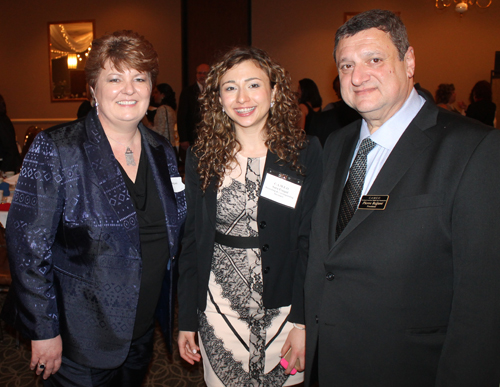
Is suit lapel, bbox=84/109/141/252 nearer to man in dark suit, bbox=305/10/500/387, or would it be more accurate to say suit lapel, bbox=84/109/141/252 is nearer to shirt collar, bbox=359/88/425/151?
man in dark suit, bbox=305/10/500/387

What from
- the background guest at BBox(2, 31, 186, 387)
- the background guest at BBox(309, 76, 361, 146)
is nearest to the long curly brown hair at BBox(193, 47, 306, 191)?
the background guest at BBox(2, 31, 186, 387)

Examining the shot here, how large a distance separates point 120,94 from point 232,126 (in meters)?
0.54

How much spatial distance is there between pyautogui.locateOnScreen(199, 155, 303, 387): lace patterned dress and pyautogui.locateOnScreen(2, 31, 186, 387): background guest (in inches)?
10.2

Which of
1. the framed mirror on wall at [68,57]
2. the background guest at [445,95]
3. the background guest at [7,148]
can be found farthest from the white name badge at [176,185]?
the framed mirror on wall at [68,57]

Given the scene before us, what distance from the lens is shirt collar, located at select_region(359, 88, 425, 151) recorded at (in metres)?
1.29

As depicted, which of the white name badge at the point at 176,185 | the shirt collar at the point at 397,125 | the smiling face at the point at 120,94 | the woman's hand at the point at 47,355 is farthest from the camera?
the white name badge at the point at 176,185

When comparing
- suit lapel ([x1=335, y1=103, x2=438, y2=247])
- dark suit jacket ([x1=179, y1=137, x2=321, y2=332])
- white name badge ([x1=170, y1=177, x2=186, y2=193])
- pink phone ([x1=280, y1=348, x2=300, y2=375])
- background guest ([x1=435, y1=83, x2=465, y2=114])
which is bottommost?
pink phone ([x1=280, y1=348, x2=300, y2=375])

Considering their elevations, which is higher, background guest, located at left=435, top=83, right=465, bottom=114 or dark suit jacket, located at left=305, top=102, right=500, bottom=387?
background guest, located at left=435, top=83, right=465, bottom=114

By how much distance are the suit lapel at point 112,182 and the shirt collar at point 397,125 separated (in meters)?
0.99

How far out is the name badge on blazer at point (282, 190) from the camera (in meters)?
1.58

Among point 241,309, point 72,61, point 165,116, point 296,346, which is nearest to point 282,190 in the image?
point 241,309

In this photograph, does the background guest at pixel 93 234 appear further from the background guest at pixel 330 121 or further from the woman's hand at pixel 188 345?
the background guest at pixel 330 121

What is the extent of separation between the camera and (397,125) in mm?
1289

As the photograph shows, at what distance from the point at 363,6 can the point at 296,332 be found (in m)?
8.04
